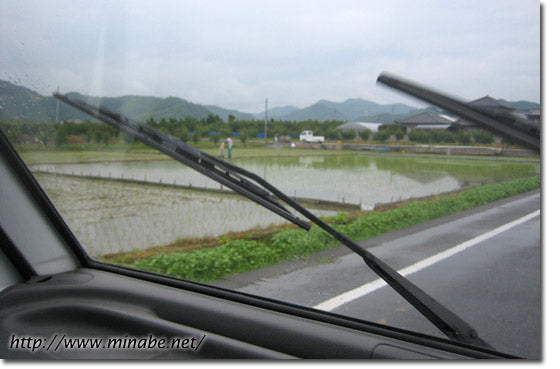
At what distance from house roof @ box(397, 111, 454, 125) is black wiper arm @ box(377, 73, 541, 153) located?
88 millimetres

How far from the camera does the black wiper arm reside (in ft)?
4.11

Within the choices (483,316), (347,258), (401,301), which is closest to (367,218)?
(347,258)

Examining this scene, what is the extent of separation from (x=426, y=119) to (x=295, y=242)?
108cm

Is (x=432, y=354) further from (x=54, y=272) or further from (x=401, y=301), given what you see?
(x=54, y=272)

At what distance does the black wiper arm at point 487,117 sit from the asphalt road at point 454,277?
0.80 feet

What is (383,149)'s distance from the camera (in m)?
2.08

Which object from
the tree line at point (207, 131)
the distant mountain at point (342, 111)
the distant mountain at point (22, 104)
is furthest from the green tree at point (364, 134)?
the distant mountain at point (22, 104)

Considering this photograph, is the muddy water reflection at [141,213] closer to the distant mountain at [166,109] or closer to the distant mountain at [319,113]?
the distant mountain at [166,109]

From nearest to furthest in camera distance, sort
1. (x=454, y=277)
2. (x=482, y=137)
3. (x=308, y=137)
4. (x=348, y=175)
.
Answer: (x=482, y=137) < (x=454, y=277) < (x=308, y=137) < (x=348, y=175)

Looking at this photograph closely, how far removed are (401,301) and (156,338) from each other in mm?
1096

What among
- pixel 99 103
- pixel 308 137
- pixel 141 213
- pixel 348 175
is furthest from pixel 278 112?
pixel 141 213

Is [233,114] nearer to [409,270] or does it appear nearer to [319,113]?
[319,113]

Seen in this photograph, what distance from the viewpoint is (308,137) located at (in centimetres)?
222

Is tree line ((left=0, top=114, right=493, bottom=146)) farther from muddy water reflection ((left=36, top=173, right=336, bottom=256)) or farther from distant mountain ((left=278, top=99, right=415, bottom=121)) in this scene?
muddy water reflection ((left=36, top=173, right=336, bottom=256))
